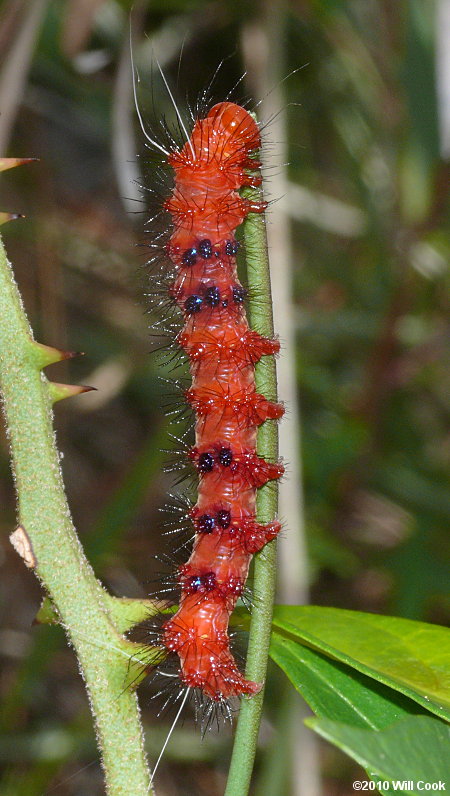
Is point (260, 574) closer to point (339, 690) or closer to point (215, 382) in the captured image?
point (339, 690)

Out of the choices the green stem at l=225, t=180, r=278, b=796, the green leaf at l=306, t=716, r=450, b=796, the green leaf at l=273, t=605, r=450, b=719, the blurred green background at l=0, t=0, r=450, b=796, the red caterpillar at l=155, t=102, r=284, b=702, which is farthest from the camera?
the blurred green background at l=0, t=0, r=450, b=796

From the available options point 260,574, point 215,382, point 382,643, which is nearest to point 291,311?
point 215,382

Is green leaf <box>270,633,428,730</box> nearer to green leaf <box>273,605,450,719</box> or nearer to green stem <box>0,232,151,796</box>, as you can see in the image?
green leaf <box>273,605,450,719</box>

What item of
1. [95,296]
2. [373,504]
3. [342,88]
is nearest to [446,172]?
[342,88]

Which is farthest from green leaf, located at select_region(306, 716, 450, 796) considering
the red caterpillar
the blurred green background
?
the blurred green background

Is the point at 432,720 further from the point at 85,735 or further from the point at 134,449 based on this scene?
the point at 134,449

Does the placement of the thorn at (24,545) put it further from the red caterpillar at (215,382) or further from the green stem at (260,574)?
the red caterpillar at (215,382)
